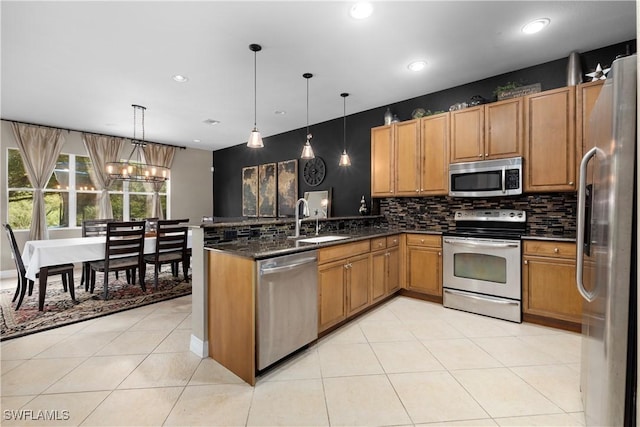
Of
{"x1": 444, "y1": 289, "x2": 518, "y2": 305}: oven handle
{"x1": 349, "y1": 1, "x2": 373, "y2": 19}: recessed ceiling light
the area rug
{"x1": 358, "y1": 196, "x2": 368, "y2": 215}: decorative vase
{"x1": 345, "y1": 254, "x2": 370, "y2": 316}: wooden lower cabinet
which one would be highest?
{"x1": 349, "y1": 1, "x2": 373, "y2": 19}: recessed ceiling light

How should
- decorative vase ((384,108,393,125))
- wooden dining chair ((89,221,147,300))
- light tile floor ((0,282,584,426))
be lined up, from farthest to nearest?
1. decorative vase ((384,108,393,125))
2. wooden dining chair ((89,221,147,300))
3. light tile floor ((0,282,584,426))

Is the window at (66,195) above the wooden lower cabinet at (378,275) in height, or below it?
above

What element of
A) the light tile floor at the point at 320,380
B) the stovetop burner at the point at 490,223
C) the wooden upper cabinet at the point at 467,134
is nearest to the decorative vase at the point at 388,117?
the wooden upper cabinet at the point at 467,134

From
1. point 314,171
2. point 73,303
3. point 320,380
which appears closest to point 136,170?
point 73,303

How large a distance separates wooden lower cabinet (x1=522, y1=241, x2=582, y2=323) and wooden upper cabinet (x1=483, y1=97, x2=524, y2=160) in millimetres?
1033

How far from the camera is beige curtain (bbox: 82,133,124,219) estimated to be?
5805 millimetres

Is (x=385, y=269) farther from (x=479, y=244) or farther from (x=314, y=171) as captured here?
(x=314, y=171)

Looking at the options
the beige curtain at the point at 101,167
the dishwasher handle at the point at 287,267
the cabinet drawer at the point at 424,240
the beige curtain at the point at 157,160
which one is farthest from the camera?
the beige curtain at the point at 157,160

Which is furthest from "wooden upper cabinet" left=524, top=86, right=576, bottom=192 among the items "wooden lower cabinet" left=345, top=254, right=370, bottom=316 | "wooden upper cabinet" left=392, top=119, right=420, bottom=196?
"wooden lower cabinet" left=345, top=254, right=370, bottom=316

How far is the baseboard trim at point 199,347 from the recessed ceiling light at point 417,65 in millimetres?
3473

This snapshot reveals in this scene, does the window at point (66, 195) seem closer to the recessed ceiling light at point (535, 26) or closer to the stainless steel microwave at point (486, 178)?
the stainless steel microwave at point (486, 178)

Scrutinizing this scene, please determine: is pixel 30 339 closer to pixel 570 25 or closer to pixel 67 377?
pixel 67 377

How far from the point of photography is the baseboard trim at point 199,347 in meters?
2.33

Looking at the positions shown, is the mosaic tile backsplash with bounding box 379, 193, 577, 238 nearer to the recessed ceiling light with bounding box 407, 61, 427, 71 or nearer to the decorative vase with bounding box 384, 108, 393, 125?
the decorative vase with bounding box 384, 108, 393, 125
